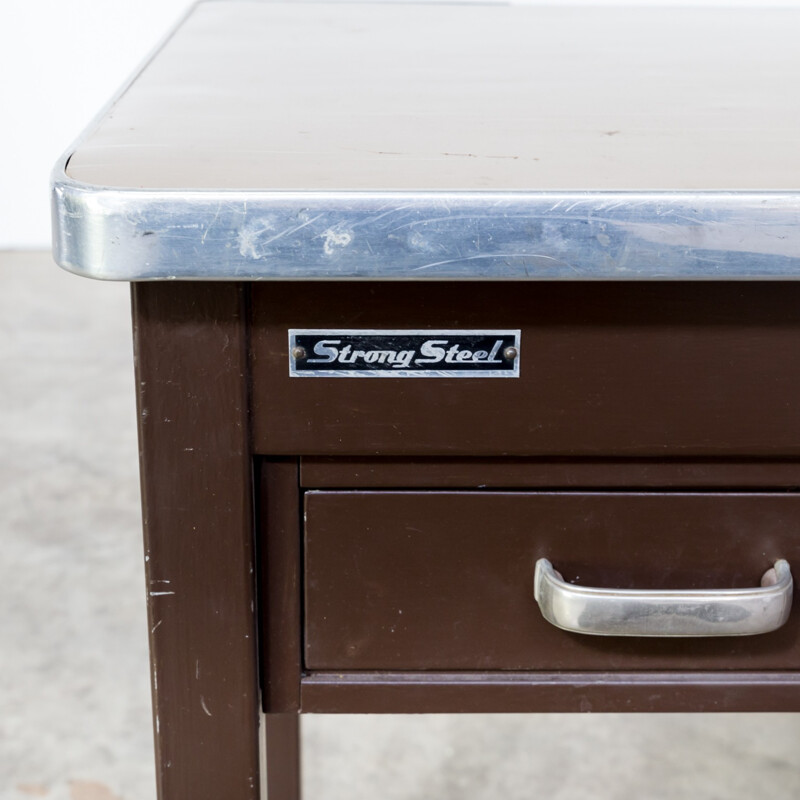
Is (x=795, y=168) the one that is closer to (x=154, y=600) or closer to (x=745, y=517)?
(x=745, y=517)

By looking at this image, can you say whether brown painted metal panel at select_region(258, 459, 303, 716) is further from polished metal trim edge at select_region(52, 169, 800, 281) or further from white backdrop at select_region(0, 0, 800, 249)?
white backdrop at select_region(0, 0, 800, 249)

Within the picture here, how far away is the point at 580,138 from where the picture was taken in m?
0.47

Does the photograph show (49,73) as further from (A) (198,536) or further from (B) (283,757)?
(A) (198,536)

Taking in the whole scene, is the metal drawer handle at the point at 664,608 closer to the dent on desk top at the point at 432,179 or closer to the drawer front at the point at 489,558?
the drawer front at the point at 489,558

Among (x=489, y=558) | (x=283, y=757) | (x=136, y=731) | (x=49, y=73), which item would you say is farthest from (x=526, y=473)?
(x=49, y=73)

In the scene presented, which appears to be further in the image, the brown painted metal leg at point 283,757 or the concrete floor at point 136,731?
the concrete floor at point 136,731

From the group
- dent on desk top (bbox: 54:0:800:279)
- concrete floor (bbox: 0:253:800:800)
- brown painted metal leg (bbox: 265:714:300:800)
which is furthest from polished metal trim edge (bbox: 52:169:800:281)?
concrete floor (bbox: 0:253:800:800)

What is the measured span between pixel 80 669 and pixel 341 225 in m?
1.19

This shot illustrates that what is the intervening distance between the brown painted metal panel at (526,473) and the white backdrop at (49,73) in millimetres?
2556

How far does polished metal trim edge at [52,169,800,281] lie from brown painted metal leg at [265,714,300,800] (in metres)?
0.68

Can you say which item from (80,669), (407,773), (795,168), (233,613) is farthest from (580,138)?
(80,669)

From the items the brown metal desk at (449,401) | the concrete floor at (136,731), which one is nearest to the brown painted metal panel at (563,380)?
the brown metal desk at (449,401)

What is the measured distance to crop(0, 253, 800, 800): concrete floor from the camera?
1209mm

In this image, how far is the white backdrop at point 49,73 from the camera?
9.39 feet
